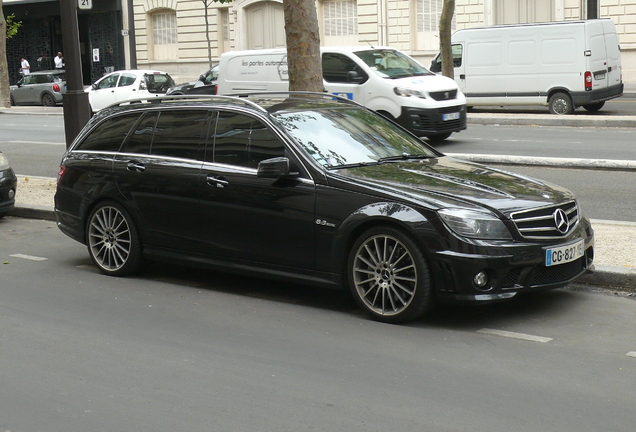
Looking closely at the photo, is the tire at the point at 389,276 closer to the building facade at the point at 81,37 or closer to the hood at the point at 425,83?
the hood at the point at 425,83

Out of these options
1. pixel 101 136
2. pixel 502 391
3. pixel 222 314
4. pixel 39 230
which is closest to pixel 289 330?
pixel 222 314

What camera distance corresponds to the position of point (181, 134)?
25.2 ft

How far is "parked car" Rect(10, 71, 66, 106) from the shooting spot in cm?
3625

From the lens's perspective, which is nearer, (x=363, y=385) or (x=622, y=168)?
(x=363, y=385)

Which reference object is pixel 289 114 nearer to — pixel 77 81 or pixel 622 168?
pixel 77 81

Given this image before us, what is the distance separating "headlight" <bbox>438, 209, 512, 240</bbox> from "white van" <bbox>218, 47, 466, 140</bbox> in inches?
451

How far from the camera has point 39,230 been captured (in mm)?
10664

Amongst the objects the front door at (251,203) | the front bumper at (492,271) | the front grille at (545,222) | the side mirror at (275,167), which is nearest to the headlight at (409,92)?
the front door at (251,203)

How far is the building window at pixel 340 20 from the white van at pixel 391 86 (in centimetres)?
2033

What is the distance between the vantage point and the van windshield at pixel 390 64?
59.7 feet

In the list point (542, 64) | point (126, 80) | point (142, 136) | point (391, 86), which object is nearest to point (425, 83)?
point (391, 86)

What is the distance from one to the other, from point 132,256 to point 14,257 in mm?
1825

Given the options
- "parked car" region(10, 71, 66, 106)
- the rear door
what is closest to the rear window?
"parked car" region(10, 71, 66, 106)

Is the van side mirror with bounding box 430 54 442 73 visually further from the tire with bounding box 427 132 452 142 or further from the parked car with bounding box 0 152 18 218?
the parked car with bounding box 0 152 18 218
